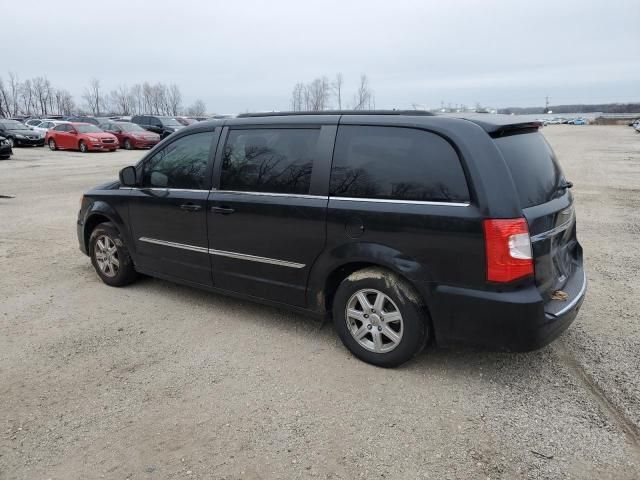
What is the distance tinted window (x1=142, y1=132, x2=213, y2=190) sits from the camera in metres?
4.46

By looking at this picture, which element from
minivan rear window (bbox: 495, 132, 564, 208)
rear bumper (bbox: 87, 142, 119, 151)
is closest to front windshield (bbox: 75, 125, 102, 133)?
rear bumper (bbox: 87, 142, 119, 151)

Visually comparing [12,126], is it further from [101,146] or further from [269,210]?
[269,210]

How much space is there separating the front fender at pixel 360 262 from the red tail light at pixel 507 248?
422 millimetres

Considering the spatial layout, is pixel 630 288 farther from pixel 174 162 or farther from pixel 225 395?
pixel 174 162

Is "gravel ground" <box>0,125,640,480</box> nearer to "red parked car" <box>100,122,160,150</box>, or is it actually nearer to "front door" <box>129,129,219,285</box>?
"front door" <box>129,129,219,285</box>

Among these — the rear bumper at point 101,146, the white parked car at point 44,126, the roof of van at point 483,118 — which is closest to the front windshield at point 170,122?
the white parked car at point 44,126

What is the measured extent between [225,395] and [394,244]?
4.95 ft

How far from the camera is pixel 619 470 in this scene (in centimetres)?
254

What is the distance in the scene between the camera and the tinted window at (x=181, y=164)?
14.6 ft

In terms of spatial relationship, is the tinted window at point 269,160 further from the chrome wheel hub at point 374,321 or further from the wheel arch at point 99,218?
the wheel arch at point 99,218

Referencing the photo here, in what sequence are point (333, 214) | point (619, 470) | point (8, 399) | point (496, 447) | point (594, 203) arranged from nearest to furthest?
point (619, 470) → point (496, 447) → point (8, 399) → point (333, 214) → point (594, 203)

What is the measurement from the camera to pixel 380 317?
11.5ft

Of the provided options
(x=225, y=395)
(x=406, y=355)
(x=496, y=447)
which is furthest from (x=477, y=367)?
(x=225, y=395)

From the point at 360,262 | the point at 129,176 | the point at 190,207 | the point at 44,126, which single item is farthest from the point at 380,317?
the point at 44,126
